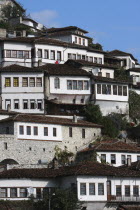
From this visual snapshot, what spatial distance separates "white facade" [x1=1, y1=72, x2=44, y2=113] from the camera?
94.8m

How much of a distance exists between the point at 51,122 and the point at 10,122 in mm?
4182

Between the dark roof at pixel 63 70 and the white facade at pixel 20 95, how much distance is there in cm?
306

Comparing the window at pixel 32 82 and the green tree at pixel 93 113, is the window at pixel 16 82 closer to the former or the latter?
the window at pixel 32 82

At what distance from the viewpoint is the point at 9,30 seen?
12438 cm

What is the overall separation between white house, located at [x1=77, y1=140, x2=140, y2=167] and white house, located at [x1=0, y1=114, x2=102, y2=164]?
1.76 metres

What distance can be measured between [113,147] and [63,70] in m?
15.8

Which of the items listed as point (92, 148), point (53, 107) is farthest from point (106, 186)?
point (53, 107)

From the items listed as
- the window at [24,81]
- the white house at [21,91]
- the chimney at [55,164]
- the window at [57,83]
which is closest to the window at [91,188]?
the chimney at [55,164]

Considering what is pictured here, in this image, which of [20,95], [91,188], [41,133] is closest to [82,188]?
[91,188]

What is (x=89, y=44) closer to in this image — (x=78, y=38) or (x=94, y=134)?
(x=78, y=38)

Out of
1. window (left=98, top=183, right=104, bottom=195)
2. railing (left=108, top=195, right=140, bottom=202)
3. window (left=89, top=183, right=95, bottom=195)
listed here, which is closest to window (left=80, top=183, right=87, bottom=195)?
window (left=89, top=183, right=95, bottom=195)

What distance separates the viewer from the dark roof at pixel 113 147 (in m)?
85.0

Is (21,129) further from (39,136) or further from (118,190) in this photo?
(118,190)

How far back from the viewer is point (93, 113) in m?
94.6
